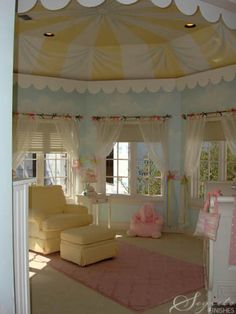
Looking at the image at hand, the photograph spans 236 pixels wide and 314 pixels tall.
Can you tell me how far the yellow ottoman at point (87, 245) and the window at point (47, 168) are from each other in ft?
6.29

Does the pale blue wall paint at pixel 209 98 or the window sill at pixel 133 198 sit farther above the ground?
the pale blue wall paint at pixel 209 98

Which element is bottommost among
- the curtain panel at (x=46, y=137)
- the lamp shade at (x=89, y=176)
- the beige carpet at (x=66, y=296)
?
the beige carpet at (x=66, y=296)

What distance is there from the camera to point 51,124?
6578mm

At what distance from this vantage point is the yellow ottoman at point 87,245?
464 cm

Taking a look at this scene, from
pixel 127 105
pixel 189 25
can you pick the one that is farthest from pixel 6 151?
pixel 127 105

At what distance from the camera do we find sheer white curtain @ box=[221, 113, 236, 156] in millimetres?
5586

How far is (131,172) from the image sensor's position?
6.87 metres

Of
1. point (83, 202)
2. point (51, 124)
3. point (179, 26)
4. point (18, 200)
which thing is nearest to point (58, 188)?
point (83, 202)

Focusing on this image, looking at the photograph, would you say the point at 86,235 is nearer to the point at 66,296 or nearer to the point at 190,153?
the point at 66,296

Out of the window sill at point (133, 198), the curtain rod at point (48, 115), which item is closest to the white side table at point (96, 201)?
the window sill at point (133, 198)

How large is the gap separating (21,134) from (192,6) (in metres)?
4.19

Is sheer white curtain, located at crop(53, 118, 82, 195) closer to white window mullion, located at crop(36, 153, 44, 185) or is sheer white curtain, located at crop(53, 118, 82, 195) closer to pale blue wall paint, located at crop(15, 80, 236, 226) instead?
pale blue wall paint, located at crop(15, 80, 236, 226)

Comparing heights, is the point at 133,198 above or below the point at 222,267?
above

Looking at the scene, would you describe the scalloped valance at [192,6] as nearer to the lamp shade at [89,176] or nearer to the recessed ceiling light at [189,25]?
the recessed ceiling light at [189,25]
